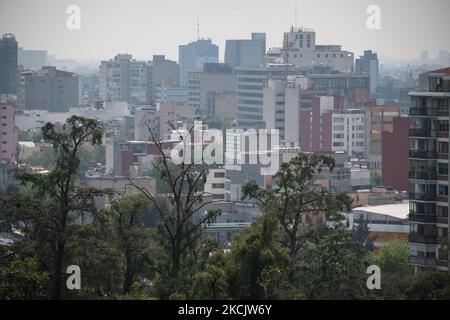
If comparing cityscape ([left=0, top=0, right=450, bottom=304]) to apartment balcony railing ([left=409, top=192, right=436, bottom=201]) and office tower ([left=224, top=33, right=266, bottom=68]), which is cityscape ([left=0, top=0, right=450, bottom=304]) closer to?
apartment balcony railing ([left=409, top=192, right=436, bottom=201])

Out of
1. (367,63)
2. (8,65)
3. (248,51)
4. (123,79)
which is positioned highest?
(248,51)

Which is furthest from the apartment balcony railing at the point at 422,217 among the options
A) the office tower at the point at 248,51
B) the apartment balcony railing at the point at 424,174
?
the office tower at the point at 248,51

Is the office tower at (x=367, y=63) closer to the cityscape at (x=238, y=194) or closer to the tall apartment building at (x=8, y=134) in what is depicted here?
the cityscape at (x=238, y=194)

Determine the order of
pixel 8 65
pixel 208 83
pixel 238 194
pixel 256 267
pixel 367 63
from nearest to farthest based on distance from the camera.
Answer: pixel 256 267, pixel 238 194, pixel 8 65, pixel 367 63, pixel 208 83

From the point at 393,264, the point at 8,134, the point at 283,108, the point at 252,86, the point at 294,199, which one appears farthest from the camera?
the point at 252,86

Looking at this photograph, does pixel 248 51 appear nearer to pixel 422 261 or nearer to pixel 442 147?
pixel 442 147

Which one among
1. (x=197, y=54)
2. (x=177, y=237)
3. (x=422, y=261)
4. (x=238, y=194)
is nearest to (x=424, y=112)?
(x=422, y=261)

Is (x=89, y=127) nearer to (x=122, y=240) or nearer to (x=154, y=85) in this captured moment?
(x=122, y=240)
